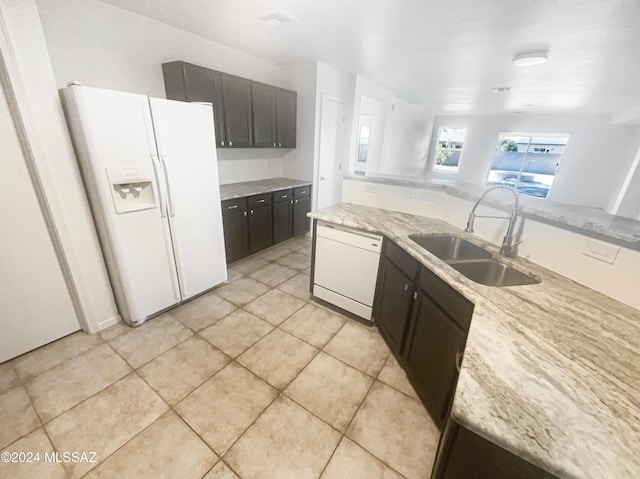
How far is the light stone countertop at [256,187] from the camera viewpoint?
3070 millimetres

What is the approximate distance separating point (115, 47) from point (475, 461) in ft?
11.9

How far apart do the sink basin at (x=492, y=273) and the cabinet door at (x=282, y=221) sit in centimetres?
249

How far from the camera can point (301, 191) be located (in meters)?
3.94

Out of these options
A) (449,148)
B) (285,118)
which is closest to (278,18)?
(285,118)

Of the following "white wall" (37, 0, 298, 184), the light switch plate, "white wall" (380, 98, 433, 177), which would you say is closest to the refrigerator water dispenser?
"white wall" (37, 0, 298, 184)

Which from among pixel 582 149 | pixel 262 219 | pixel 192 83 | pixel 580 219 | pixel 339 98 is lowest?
pixel 262 219

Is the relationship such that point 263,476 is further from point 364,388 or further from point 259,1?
point 259,1

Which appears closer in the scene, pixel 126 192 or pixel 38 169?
pixel 38 169

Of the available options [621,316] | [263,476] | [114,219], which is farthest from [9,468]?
[621,316]

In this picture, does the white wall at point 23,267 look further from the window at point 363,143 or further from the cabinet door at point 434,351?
the window at point 363,143

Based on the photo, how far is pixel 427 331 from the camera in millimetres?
1511

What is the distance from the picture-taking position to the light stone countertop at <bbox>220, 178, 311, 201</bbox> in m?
3.07

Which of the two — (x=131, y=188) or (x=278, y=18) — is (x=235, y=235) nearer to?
Answer: (x=131, y=188)

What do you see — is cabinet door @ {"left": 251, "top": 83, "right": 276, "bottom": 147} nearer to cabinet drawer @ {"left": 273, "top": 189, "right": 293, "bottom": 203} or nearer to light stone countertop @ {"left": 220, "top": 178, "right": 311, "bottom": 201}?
light stone countertop @ {"left": 220, "top": 178, "right": 311, "bottom": 201}
